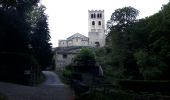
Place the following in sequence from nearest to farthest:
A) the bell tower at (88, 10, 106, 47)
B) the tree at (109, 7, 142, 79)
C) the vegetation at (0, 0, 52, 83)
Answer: the vegetation at (0, 0, 52, 83) < the tree at (109, 7, 142, 79) < the bell tower at (88, 10, 106, 47)

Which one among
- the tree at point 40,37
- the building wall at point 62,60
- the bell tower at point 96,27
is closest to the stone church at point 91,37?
the bell tower at point 96,27

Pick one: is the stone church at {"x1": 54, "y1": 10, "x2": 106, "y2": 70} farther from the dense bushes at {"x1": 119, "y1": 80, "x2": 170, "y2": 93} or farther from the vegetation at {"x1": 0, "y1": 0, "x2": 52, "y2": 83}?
the dense bushes at {"x1": 119, "y1": 80, "x2": 170, "y2": 93}

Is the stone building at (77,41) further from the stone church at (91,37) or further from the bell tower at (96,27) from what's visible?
the bell tower at (96,27)

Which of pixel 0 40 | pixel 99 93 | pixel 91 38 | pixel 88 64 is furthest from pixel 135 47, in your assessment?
pixel 91 38

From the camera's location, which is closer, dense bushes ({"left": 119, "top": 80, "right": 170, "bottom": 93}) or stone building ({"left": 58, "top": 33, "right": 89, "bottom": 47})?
dense bushes ({"left": 119, "top": 80, "right": 170, "bottom": 93})

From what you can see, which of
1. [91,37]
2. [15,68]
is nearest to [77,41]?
[91,37]

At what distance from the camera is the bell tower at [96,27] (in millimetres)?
156500

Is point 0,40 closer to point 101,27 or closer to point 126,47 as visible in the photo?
point 126,47

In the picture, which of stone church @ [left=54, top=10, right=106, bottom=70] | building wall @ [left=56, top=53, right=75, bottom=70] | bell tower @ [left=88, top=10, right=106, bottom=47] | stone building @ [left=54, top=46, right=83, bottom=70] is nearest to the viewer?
building wall @ [left=56, top=53, right=75, bottom=70]

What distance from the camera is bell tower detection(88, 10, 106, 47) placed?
156 meters

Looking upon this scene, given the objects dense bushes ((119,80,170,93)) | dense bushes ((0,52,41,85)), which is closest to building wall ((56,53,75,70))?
dense bushes ((0,52,41,85))

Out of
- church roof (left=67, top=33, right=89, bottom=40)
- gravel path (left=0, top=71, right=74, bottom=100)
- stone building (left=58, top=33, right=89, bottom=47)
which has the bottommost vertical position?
gravel path (left=0, top=71, right=74, bottom=100)

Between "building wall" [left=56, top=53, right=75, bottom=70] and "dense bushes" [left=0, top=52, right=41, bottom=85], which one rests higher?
"building wall" [left=56, top=53, right=75, bottom=70]

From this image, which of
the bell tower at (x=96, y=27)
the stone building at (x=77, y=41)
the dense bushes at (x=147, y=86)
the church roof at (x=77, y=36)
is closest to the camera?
the dense bushes at (x=147, y=86)
